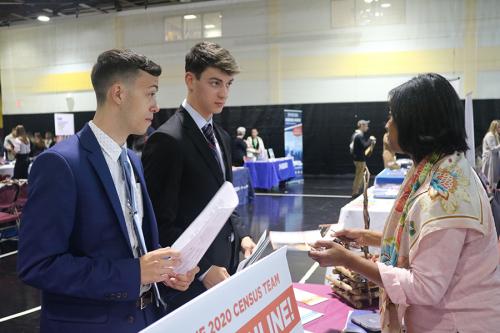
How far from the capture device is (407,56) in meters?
12.0

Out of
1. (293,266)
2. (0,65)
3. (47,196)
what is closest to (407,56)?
(293,266)

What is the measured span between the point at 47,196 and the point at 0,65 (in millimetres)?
18740

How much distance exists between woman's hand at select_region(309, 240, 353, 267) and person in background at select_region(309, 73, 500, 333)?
0.03 m

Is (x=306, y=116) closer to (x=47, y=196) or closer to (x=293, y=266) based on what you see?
(x=293, y=266)

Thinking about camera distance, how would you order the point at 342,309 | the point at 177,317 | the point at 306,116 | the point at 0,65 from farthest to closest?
the point at 0,65 → the point at 306,116 → the point at 342,309 → the point at 177,317

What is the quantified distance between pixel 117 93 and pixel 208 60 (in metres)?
0.54

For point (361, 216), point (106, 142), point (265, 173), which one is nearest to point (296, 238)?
point (106, 142)

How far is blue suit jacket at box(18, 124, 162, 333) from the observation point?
1049 millimetres

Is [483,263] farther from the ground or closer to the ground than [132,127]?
closer to the ground

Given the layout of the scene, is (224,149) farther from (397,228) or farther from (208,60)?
(397,228)

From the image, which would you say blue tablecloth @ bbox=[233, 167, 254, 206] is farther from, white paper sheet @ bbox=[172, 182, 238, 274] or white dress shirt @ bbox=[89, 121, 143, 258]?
white paper sheet @ bbox=[172, 182, 238, 274]

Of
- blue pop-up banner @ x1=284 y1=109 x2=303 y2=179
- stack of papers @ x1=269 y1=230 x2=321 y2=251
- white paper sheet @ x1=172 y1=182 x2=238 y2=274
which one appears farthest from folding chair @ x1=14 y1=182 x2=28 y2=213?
blue pop-up banner @ x1=284 y1=109 x2=303 y2=179

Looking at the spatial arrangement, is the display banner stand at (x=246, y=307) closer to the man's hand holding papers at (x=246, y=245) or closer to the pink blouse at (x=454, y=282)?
the pink blouse at (x=454, y=282)

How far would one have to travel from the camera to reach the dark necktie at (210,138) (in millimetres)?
1728
